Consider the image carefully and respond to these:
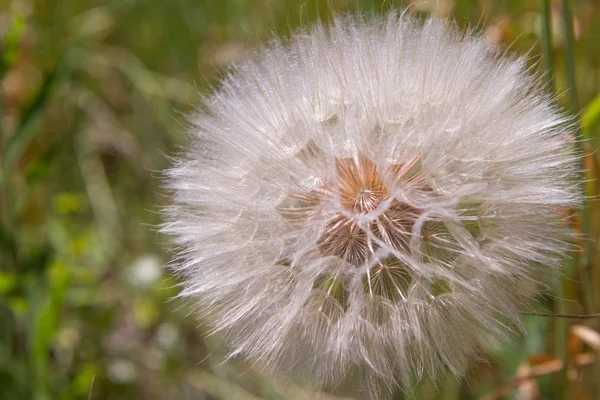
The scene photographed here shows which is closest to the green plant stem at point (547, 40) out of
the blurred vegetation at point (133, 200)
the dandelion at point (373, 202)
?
the blurred vegetation at point (133, 200)

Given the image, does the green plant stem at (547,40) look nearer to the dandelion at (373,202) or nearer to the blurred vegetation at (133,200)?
the blurred vegetation at (133,200)

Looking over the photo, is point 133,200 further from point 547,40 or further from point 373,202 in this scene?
point 547,40

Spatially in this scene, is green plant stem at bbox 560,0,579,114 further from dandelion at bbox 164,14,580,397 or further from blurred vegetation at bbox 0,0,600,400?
dandelion at bbox 164,14,580,397

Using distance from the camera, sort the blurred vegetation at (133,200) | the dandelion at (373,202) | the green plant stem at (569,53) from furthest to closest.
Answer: the blurred vegetation at (133,200) → the green plant stem at (569,53) → the dandelion at (373,202)

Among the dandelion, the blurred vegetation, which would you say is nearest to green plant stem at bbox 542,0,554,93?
the blurred vegetation

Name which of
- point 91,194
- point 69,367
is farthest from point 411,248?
point 91,194

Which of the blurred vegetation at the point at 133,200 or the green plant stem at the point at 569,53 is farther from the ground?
the green plant stem at the point at 569,53
